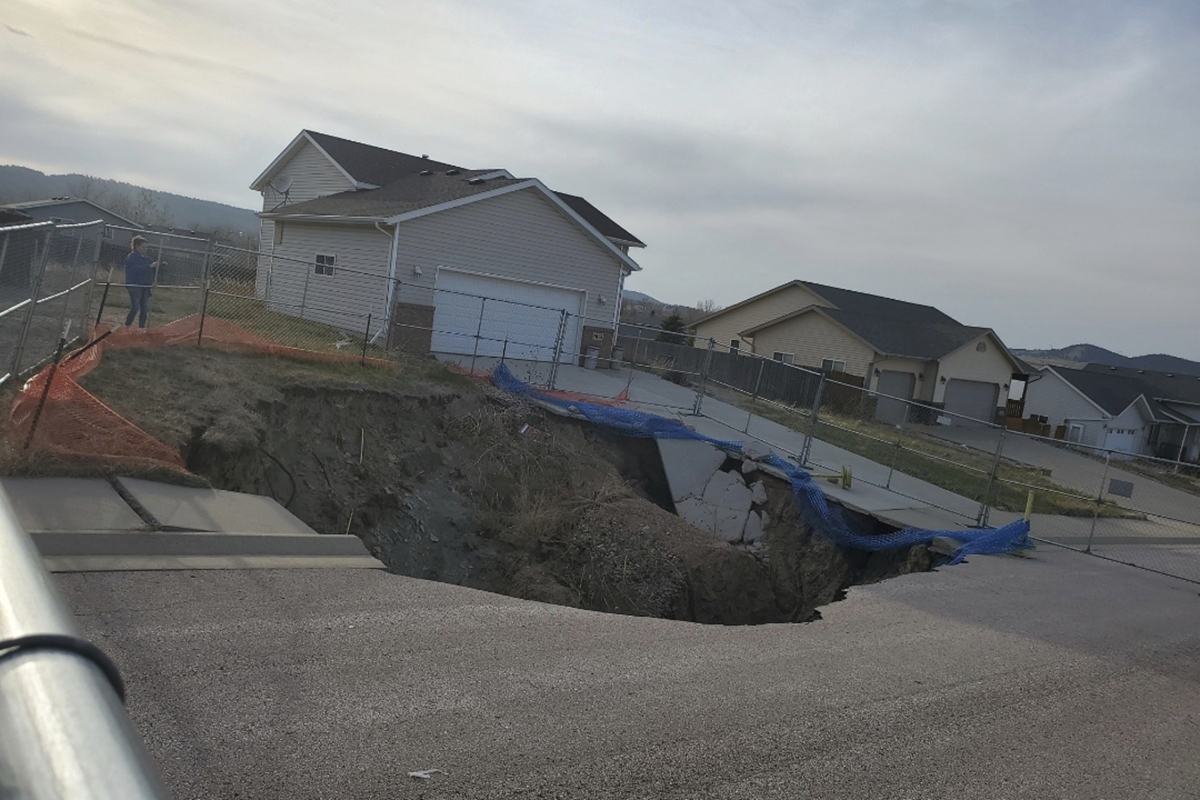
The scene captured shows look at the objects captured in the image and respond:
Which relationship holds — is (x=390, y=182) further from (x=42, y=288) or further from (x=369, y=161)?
(x=42, y=288)

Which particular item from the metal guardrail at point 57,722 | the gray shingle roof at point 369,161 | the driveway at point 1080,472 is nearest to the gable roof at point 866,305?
the driveway at point 1080,472

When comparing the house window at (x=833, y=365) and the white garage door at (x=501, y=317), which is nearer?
the white garage door at (x=501, y=317)

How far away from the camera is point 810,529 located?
13.5m

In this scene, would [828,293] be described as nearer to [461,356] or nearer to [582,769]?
[461,356]

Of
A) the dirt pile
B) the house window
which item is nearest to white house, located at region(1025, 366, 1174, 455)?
the house window

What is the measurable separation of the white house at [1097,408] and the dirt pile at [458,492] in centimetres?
4009

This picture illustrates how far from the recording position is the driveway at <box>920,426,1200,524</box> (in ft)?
71.8

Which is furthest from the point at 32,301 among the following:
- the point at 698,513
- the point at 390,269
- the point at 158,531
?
the point at 390,269

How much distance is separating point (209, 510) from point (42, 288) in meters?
4.84

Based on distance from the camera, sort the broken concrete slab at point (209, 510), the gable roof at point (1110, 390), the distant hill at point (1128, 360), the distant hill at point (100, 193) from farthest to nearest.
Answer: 1. the distant hill at point (1128, 360)
2. the distant hill at point (100, 193)
3. the gable roof at point (1110, 390)
4. the broken concrete slab at point (209, 510)

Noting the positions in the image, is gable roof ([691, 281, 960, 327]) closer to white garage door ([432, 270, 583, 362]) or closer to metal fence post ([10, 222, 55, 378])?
white garage door ([432, 270, 583, 362])

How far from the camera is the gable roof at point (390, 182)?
74.6 ft

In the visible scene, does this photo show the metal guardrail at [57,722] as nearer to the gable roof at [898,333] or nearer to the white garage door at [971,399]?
the gable roof at [898,333]

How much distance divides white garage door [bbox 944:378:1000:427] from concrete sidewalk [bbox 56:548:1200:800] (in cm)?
3269
